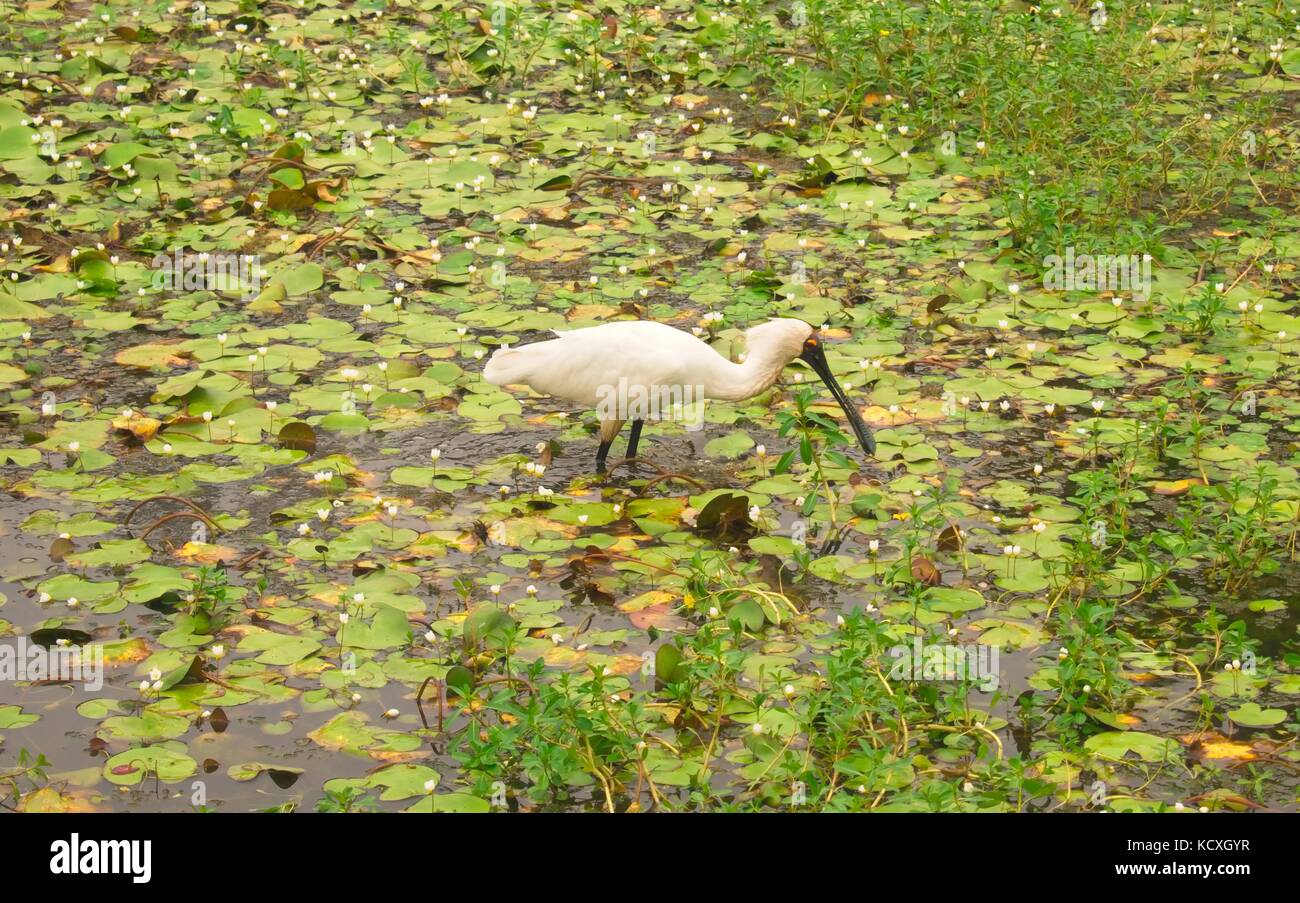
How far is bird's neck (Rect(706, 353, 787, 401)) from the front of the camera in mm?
7008

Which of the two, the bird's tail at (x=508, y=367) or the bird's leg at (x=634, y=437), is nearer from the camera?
the bird's tail at (x=508, y=367)

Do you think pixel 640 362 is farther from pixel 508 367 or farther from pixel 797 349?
pixel 797 349

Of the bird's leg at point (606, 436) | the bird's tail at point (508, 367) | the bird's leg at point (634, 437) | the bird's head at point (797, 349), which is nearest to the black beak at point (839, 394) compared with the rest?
the bird's head at point (797, 349)

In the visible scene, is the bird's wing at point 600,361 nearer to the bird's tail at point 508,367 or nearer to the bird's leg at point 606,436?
the bird's tail at point 508,367

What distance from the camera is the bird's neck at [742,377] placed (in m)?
7.01

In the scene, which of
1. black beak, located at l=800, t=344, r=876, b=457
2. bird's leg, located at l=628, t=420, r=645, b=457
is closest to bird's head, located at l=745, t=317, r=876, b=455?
black beak, located at l=800, t=344, r=876, b=457

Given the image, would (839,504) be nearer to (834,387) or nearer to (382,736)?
(834,387)

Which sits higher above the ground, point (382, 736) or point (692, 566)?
point (692, 566)

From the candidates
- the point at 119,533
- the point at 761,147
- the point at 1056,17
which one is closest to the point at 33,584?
the point at 119,533

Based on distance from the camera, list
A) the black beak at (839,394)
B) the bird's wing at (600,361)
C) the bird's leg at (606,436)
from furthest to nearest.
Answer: the black beak at (839,394)
the bird's leg at (606,436)
the bird's wing at (600,361)

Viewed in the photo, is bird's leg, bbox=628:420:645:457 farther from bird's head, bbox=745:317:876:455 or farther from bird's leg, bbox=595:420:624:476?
bird's head, bbox=745:317:876:455

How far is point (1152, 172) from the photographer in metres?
9.64

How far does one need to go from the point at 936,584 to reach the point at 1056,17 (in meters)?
6.45

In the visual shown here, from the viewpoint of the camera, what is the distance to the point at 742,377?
7.03 m
